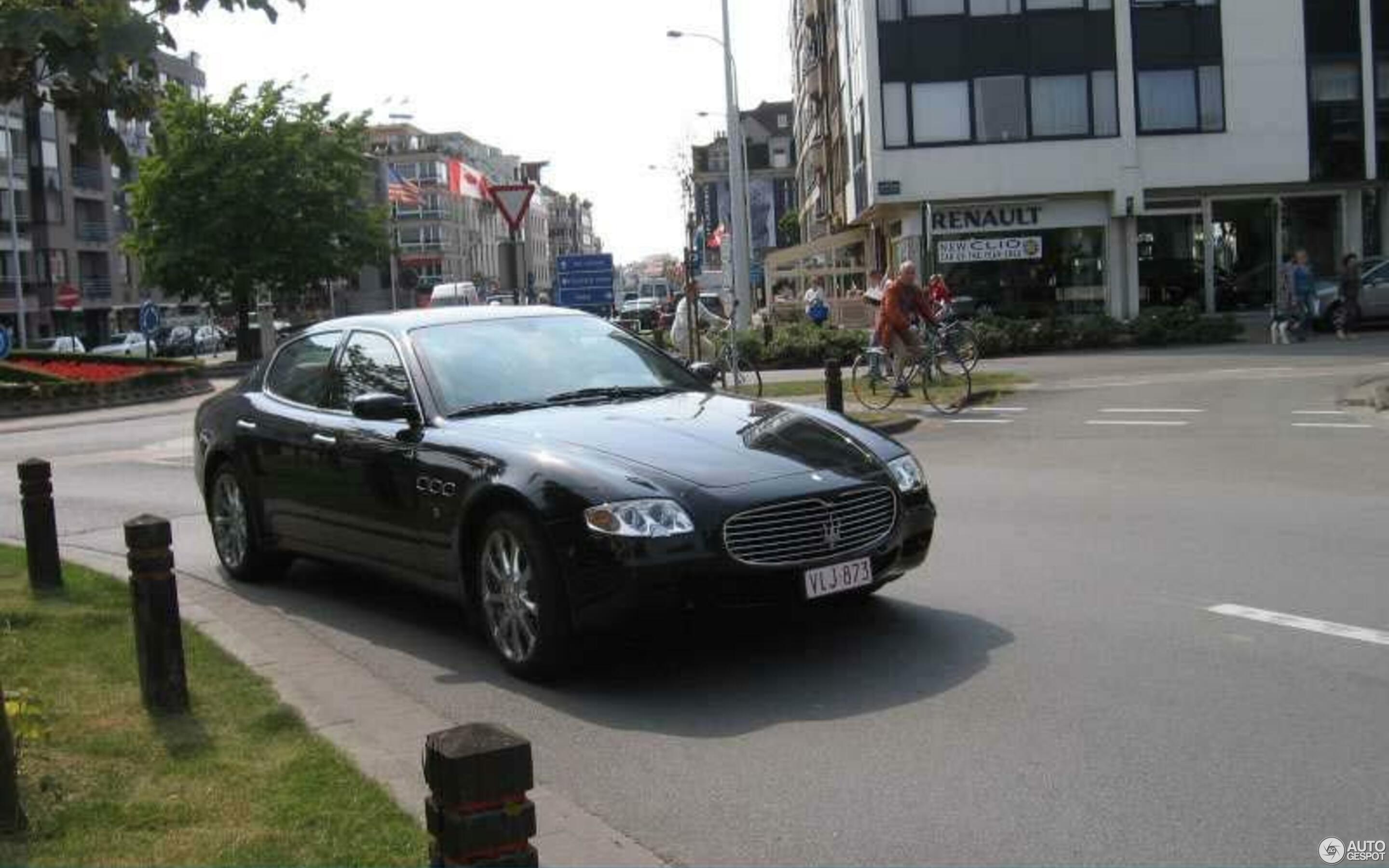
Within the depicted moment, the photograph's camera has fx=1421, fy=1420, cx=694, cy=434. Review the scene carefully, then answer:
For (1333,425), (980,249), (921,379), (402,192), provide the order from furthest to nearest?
(402,192), (980,249), (921,379), (1333,425)

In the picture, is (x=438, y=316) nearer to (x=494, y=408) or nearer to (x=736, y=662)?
(x=494, y=408)

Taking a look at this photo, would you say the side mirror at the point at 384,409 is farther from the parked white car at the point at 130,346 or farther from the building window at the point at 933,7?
the parked white car at the point at 130,346

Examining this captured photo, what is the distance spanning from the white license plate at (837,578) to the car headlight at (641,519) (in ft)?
1.95

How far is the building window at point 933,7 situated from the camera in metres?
37.0

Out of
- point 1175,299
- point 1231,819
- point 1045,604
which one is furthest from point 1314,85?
point 1231,819

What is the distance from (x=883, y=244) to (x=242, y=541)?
1452 inches

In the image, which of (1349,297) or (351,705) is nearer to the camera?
(351,705)

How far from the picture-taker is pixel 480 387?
721cm

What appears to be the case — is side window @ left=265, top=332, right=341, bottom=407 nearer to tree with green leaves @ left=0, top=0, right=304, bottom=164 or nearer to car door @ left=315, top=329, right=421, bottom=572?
car door @ left=315, top=329, right=421, bottom=572

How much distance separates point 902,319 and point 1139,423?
3.37m

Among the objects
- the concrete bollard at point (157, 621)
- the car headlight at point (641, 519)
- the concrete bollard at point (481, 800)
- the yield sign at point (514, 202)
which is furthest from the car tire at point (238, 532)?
the yield sign at point (514, 202)

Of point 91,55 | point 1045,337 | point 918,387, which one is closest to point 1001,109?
point 1045,337

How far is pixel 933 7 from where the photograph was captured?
121 ft

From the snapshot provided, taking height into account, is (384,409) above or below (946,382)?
above
